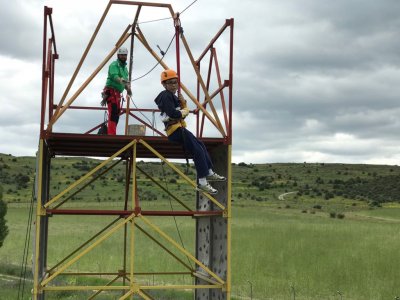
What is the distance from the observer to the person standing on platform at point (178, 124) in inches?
484

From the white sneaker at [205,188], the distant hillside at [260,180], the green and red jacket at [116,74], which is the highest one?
the distant hillside at [260,180]

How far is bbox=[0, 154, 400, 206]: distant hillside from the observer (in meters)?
107

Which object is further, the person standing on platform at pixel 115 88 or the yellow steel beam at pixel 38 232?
A: the person standing on platform at pixel 115 88

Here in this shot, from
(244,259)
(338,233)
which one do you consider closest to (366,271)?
(244,259)

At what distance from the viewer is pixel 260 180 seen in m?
131

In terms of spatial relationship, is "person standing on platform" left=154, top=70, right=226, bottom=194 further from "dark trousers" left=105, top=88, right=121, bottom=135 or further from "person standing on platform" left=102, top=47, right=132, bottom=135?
"dark trousers" left=105, top=88, right=121, bottom=135

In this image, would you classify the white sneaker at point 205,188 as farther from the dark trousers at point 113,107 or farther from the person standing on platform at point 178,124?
the dark trousers at point 113,107

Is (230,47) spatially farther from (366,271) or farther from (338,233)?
(338,233)

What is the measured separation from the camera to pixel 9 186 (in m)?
111

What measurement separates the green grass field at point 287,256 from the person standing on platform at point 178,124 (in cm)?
1971

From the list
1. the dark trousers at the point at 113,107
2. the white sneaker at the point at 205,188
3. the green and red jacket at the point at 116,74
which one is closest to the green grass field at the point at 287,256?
the dark trousers at the point at 113,107

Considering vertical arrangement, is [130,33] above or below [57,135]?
above

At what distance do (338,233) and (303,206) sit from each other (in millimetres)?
36283

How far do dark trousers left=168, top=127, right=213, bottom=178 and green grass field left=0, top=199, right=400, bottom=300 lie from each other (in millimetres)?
19747
